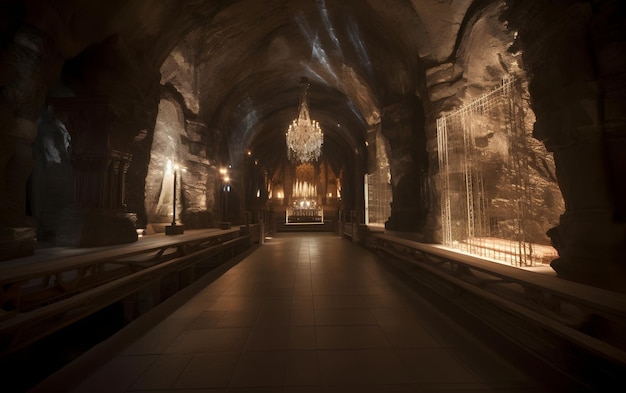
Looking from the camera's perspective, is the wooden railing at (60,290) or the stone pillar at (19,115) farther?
the stone pillar at (19,115)

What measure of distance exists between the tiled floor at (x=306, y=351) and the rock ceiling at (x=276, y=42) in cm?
508

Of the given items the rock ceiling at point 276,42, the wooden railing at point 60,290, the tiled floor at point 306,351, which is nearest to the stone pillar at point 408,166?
the rock ceiling at point 276,42

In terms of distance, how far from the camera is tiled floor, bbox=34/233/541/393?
6.53 ft

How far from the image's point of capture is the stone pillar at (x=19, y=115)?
404 centimetres

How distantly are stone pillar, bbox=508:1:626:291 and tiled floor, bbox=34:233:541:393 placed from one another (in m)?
1.52

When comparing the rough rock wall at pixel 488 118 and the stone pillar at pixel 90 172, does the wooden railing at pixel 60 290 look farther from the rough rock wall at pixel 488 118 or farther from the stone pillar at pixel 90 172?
the rough rock wall at pixel 488 118

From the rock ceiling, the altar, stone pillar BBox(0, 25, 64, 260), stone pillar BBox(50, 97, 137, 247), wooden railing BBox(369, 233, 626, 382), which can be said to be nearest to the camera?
wooden railing BBox(369, 233, 626, 382)

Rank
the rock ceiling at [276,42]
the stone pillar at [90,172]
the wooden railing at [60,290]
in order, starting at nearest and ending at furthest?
the wooden railing at [60,290] → the rock ceiling at [276,42] → the stone pillar at [90,172]

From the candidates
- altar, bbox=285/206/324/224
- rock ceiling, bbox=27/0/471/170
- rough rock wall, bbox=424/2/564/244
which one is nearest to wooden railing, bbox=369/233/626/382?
rough rock wall, bbox=424/2/564/244

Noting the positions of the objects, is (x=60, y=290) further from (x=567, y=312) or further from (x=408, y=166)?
(x=408, y=166)

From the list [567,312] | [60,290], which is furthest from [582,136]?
[60,290]

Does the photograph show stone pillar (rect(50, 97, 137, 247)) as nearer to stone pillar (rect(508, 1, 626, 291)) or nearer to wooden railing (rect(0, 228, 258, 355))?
wooden railing (rect(0, 228, 258, 355))

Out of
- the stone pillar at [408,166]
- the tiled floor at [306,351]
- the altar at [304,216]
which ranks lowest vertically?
the tiled floor at [306,351]

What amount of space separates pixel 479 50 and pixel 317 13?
19.6ft
